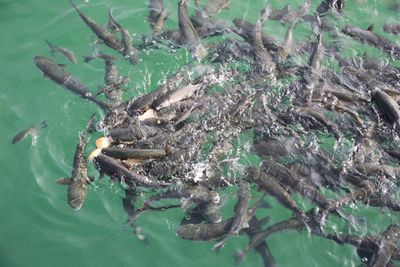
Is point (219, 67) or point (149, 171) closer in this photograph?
point (149, 171)

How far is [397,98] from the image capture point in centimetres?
576

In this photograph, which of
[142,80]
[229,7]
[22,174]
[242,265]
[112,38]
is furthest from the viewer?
[229,7]

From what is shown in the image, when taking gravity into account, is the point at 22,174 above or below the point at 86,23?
below

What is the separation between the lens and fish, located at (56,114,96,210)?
16.5ft

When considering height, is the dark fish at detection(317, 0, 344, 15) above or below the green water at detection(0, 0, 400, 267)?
above

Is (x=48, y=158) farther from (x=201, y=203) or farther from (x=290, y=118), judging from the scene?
(x=290, y=118)

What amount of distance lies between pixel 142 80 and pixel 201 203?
2.25 metres

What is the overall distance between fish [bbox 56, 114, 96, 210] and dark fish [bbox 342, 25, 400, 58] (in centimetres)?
456

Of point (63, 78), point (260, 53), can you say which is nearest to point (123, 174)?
point (63, 78)

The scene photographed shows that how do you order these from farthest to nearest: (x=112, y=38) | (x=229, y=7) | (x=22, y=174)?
(x=229, y=7)
(x=112, y=38)
(x=22, y=174)

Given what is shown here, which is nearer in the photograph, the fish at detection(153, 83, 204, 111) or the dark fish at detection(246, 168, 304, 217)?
the dark fish at detection(246, 168, 304, 217)

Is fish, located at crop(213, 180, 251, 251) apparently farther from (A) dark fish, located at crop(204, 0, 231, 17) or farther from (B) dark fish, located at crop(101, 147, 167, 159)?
(A) dark fish, located at crop(204, 0, 231, 17)

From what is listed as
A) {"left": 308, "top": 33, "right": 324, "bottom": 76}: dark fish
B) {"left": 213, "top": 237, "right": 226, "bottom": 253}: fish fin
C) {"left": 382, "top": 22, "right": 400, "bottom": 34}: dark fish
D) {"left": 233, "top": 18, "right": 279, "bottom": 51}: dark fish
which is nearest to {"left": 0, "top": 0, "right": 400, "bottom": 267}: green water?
{"left": 213, "top": 237, "right": 226, "bottom": 253}: fish fin

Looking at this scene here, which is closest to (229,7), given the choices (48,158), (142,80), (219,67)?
(219,67)
